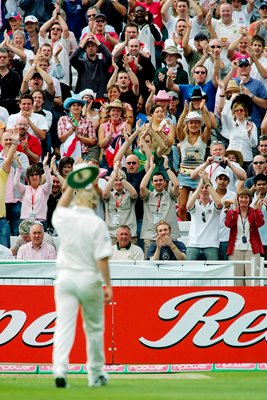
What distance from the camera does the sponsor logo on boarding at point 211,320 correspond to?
16609 mm

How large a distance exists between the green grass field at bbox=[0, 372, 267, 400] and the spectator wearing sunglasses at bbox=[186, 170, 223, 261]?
4.08 metres

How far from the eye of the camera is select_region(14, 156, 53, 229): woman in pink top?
64.7 ft

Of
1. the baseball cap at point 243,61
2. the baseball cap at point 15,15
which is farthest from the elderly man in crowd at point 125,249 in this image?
the baseball cap at point 15,15

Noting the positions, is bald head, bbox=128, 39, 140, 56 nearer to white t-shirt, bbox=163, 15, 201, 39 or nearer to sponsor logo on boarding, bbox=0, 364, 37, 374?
white t-shirt, bbox=163, 15, 201, 39

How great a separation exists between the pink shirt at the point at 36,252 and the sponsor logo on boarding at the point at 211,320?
8.45 ft

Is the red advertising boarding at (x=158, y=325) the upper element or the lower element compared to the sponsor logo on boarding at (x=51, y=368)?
upper

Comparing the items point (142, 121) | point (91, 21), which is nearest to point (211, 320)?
point (142, 121)

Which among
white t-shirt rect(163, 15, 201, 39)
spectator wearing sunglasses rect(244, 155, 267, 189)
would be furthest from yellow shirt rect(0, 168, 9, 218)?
white t-shirt rect(163, 15, 201, 39)

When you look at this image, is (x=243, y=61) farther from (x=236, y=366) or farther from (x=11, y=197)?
(x=236, y=366)

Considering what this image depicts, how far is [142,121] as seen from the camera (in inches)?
875

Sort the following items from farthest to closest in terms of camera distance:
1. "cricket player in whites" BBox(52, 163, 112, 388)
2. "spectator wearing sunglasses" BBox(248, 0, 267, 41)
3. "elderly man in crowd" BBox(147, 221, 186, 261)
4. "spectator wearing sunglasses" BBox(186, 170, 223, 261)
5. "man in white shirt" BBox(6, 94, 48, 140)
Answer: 1. "spectator wearing sunglasses" BBox(248, 0, 267, 41)
2. "man in white shirt" BBox(6, 94, 48, 140)
3. "spectator wearing sunglasses" BBox(186, 170, 223, 261)
4. "elderly man in crowd" BBox(147, 221, 186, 261)
5. "cricket player in whites" BBox(52, 163, 112, 388)

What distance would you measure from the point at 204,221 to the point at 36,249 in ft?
9.17

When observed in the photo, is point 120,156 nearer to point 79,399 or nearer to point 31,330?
point 31,330

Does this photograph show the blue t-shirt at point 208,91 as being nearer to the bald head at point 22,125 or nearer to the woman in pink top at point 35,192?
the bald head at point 22,125
